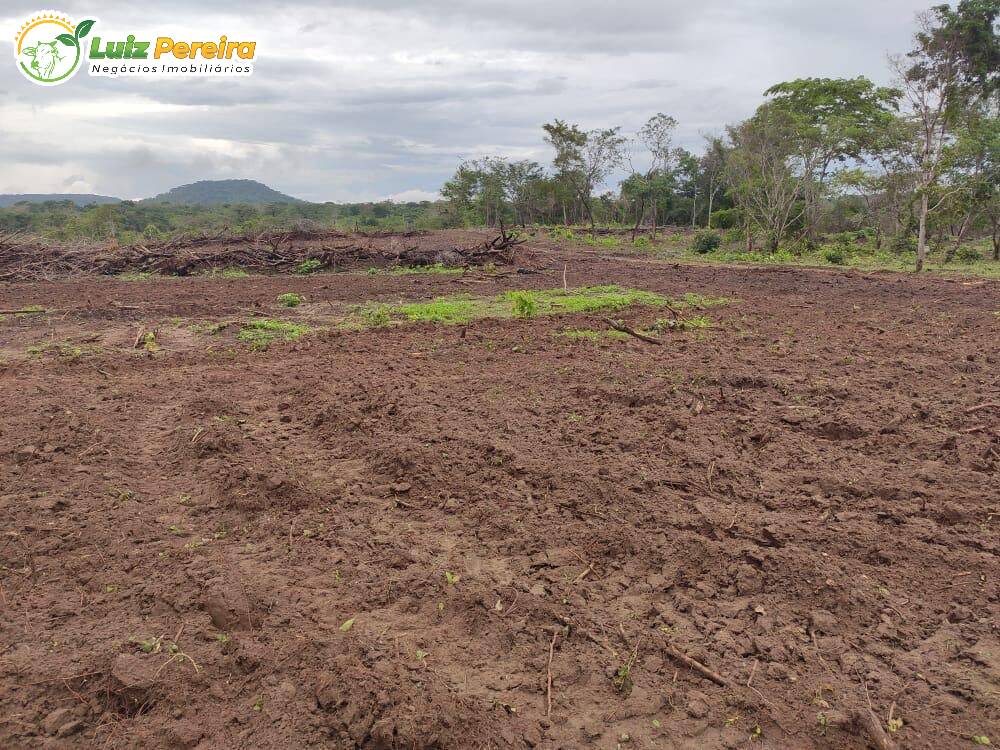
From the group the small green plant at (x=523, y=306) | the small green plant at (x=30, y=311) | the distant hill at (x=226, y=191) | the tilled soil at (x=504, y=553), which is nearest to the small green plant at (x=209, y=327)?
the tilled soil at (x=504, y=553)

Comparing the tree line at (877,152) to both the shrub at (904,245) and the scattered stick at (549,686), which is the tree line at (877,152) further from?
the scattered stick at (549,686)

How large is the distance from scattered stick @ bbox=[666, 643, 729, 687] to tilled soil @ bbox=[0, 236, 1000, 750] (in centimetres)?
1

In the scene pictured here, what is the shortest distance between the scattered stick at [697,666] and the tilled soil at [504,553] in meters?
0.01

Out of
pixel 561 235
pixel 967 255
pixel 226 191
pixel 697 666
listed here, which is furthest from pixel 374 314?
pixel 226 191

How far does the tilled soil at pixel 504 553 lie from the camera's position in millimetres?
2498

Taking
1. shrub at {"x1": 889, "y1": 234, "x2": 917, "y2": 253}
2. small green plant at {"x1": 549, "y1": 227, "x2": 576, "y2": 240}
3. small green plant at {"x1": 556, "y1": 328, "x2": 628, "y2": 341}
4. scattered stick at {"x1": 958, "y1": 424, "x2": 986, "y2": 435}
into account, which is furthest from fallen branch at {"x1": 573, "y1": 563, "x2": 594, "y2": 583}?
small green plant at {"x1": 549, "y1": 227, "x2": 576, "y2": 240}

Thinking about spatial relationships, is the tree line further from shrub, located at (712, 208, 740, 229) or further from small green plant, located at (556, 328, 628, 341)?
small green plant, located at (556, 328, 628, 341)

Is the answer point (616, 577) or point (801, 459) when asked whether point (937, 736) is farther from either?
point (801, 459)

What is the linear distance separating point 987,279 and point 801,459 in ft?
44.7

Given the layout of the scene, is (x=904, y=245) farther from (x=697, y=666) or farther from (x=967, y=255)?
(x=697, y=666)

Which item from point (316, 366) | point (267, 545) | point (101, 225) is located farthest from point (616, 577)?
point (101, 225)

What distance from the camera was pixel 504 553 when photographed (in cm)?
360

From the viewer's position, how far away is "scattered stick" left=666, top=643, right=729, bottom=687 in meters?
2.65

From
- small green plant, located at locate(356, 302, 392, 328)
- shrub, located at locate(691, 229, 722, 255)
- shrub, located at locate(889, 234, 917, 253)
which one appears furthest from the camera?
shrub, located at locate(691, 229, 722, 255)
